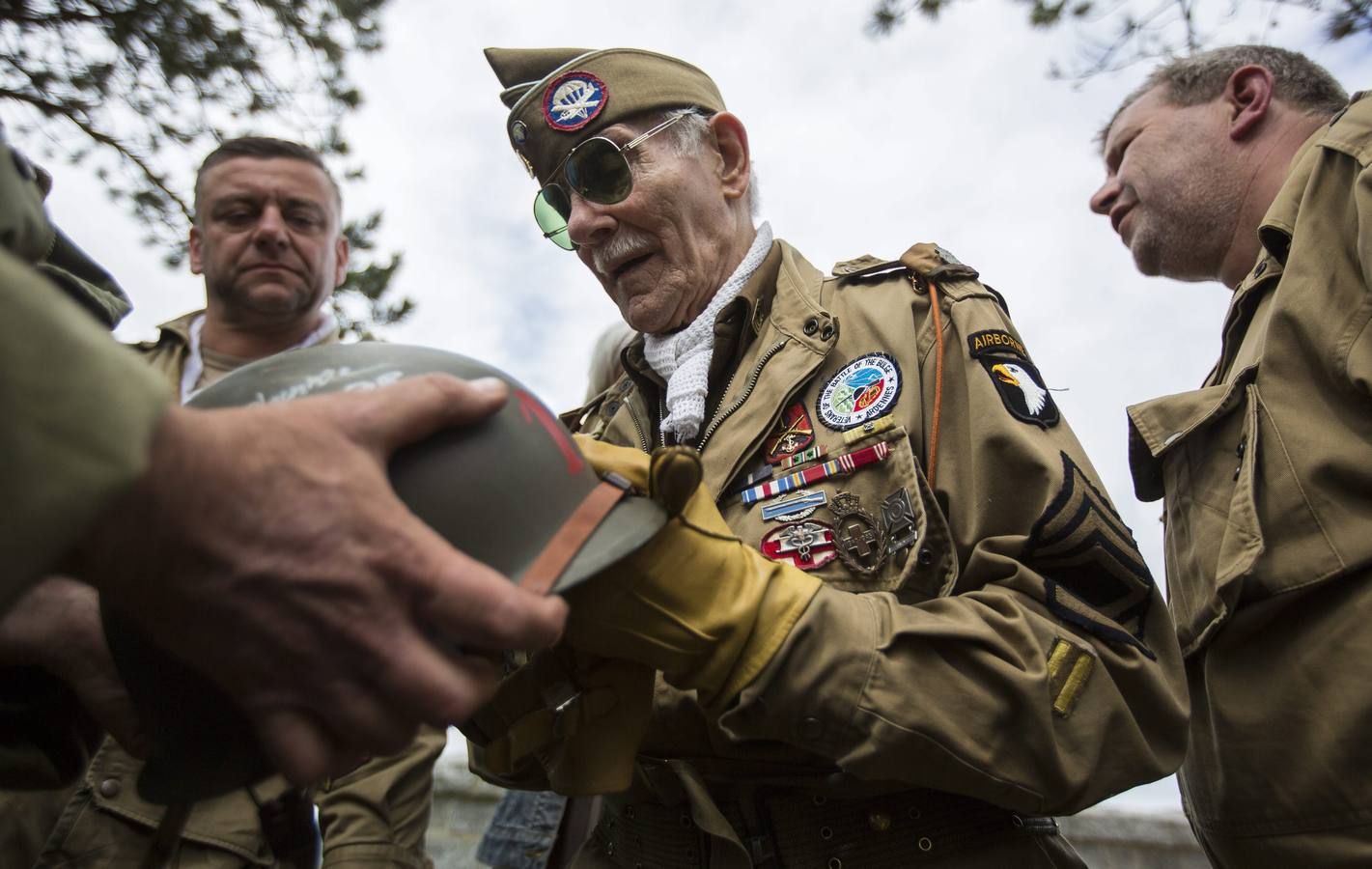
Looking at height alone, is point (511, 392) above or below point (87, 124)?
below

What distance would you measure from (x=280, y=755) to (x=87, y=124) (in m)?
6.62

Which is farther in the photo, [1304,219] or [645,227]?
[645,227]

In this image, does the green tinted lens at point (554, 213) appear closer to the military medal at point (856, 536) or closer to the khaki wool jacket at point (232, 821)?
the khaki wool jacket at point (232, 821)

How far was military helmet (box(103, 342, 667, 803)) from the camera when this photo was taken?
1240 mm

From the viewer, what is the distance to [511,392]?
139 centimetres

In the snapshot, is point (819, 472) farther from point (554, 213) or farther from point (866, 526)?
point (554, 213)

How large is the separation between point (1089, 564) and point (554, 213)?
6.15ft

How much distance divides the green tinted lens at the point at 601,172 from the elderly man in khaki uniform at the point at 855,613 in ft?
0.91

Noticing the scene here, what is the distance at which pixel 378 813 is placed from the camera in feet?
8.63

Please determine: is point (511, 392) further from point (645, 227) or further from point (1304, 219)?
point (1304, 219)

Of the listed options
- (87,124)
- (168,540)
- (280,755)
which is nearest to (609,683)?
(280,755)

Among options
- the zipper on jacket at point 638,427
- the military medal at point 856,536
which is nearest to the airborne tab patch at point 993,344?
the military medal at point 856,536

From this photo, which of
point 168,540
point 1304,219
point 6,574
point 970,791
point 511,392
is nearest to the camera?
point 6,574

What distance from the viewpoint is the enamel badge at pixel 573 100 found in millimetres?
2758
